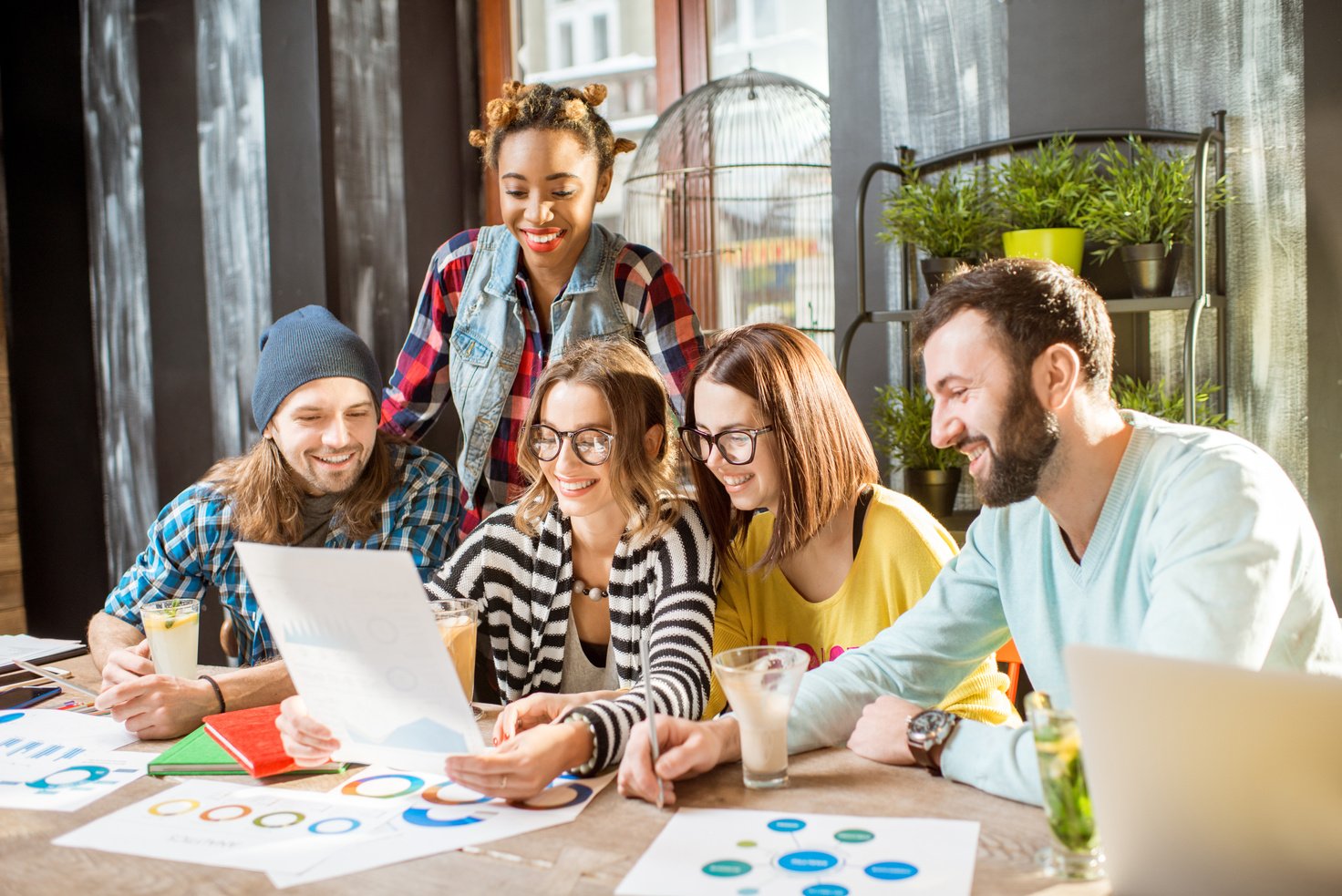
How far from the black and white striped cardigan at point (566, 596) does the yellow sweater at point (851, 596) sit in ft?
0.28

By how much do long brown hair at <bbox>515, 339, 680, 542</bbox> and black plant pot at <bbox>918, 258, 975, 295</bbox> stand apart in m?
0.95

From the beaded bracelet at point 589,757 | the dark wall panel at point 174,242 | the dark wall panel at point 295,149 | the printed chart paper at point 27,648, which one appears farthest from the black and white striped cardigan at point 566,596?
the dark wall panel at point 174,242

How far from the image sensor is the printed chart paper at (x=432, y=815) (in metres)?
1.12

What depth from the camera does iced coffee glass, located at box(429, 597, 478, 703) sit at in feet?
4.86

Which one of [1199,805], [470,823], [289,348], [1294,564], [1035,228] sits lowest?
[470,823]

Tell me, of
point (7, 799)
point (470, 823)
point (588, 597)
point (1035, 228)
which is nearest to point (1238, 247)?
point (1035, 228)

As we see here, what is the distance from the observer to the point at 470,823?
3.94ft

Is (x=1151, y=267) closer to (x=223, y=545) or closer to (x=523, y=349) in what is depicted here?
(x=523, y=349)

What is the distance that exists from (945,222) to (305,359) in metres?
1.41

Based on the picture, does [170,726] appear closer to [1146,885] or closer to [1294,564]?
[1146,885]

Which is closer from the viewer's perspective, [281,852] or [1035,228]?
[281,852]

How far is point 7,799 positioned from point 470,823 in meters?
0.55

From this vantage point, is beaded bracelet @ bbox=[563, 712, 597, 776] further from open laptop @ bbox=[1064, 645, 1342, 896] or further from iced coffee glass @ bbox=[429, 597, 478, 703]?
open laptop @ bbox=[1064, 645, 1342, 896]

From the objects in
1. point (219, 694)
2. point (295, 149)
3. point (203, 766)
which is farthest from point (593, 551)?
point (295, 149)
